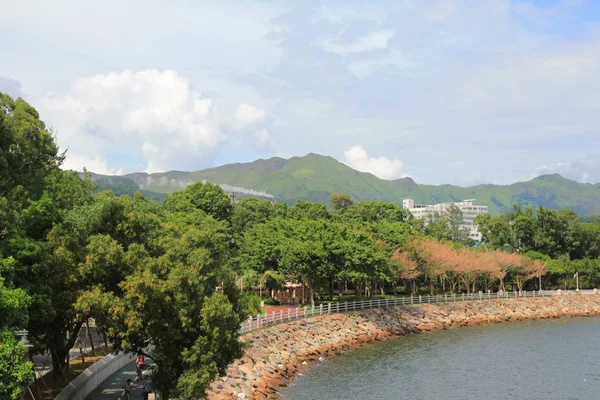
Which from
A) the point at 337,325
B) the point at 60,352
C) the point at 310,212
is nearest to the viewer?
the point at 60,352

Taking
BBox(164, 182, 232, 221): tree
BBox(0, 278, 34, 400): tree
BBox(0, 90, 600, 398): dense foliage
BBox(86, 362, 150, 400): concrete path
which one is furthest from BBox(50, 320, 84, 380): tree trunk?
BBox(164, 182, 232, 221): tree

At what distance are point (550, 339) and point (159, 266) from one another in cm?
5030

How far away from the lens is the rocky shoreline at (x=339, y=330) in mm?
39562

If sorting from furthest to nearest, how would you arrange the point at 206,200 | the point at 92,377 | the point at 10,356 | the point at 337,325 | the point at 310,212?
1. the point at 310,212
2. the point at 206,200
3. the point at 337,325
4. the point at 92,377
5. the point at 10,356

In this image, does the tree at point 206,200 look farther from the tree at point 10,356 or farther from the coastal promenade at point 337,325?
the tree at point 10,356

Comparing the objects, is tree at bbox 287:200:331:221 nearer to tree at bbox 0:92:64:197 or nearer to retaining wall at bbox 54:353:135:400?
retaining wall at bbox 54:353:135:400

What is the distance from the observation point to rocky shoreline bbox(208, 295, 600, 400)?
39.6m

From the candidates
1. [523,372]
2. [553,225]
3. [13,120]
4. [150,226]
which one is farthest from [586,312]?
[13,120]

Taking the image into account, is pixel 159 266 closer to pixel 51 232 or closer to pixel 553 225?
pixel 51 232

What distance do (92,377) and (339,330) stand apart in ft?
95.8

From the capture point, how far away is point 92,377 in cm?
3453

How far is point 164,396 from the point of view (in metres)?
27.3

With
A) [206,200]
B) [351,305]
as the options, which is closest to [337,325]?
[351,305]

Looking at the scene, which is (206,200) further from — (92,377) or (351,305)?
(92,377)
